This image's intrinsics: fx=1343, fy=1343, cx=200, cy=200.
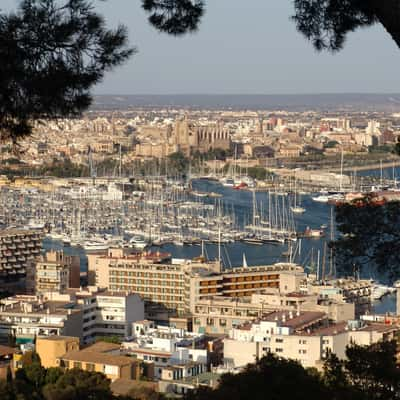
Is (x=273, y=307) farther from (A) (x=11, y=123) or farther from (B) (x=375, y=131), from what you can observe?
(B) (x=375, y=131)

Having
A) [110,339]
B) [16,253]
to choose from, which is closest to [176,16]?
[110,339]

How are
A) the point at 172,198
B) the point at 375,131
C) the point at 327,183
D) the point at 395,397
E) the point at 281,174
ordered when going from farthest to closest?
the point at 375,131 → the point at 281,174 → the point at 327,183 → the point at 172,198 → the point at 395,397

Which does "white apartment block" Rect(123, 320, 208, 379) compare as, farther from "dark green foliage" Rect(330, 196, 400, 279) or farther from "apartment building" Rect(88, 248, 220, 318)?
"dark green foliage" Rect(330, 196, 400, 279)

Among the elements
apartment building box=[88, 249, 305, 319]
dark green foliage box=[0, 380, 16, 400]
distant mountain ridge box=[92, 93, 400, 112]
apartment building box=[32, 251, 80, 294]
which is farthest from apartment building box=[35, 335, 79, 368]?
distant mountain ridge box=[92, 93, 400, 112]

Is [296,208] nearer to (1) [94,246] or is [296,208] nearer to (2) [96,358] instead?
(1) [94,246]

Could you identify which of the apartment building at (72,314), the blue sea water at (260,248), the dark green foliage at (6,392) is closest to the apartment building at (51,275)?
the apartment building at (72,314)

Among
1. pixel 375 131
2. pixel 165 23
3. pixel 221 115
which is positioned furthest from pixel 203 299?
pixel 221 115
